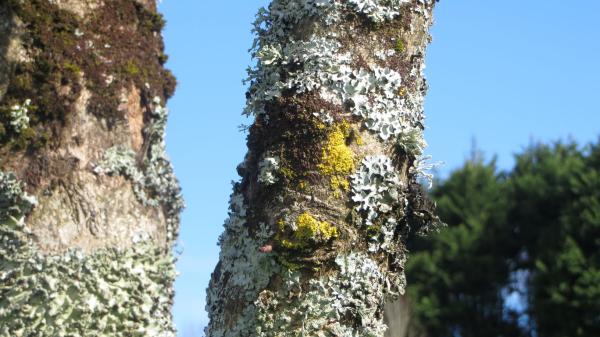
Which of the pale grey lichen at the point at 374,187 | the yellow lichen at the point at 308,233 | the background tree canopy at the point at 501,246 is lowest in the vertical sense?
the yellow lichen at the point at 308,233

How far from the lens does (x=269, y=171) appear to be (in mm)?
2301

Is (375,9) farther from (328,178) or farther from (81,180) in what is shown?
(81,180)

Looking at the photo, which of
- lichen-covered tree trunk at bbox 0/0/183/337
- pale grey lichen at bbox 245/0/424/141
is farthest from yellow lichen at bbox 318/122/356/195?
lichen-covered tree trunk at bbox 0/0/183/337

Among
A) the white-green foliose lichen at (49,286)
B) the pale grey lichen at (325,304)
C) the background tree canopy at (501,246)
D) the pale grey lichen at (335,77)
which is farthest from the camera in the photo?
the background tree canopy at (501,246)

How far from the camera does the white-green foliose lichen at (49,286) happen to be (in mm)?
3203

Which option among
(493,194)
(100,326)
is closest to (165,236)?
(100,326)

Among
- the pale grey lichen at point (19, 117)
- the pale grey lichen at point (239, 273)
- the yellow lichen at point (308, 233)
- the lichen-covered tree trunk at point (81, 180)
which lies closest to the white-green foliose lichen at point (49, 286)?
the lichen-covered tree trunk at point (81, 180)

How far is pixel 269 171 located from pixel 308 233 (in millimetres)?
212

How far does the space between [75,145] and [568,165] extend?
18.1 m

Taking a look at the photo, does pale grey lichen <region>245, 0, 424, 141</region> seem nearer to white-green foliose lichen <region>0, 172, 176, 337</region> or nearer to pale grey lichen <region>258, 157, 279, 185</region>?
pale grey lichen <region>258, 157, 279, 185</region>

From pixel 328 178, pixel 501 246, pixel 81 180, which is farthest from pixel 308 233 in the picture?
pixel 501 246

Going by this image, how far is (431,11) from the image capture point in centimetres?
252

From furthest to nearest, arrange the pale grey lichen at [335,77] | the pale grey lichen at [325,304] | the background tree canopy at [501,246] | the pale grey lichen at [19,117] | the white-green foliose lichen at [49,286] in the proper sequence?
1. the background tree canopy at [501,246]
2. the pale grey lichen at [19,117]
3. the white-green foliose lichen at [49,286]
4. the pale grey lichen at [335,77]
5. the pale grey lichen at [325,304]

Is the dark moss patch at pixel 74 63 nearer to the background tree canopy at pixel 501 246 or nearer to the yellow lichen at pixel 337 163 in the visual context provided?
the yellow lichen at pixel 337 163
